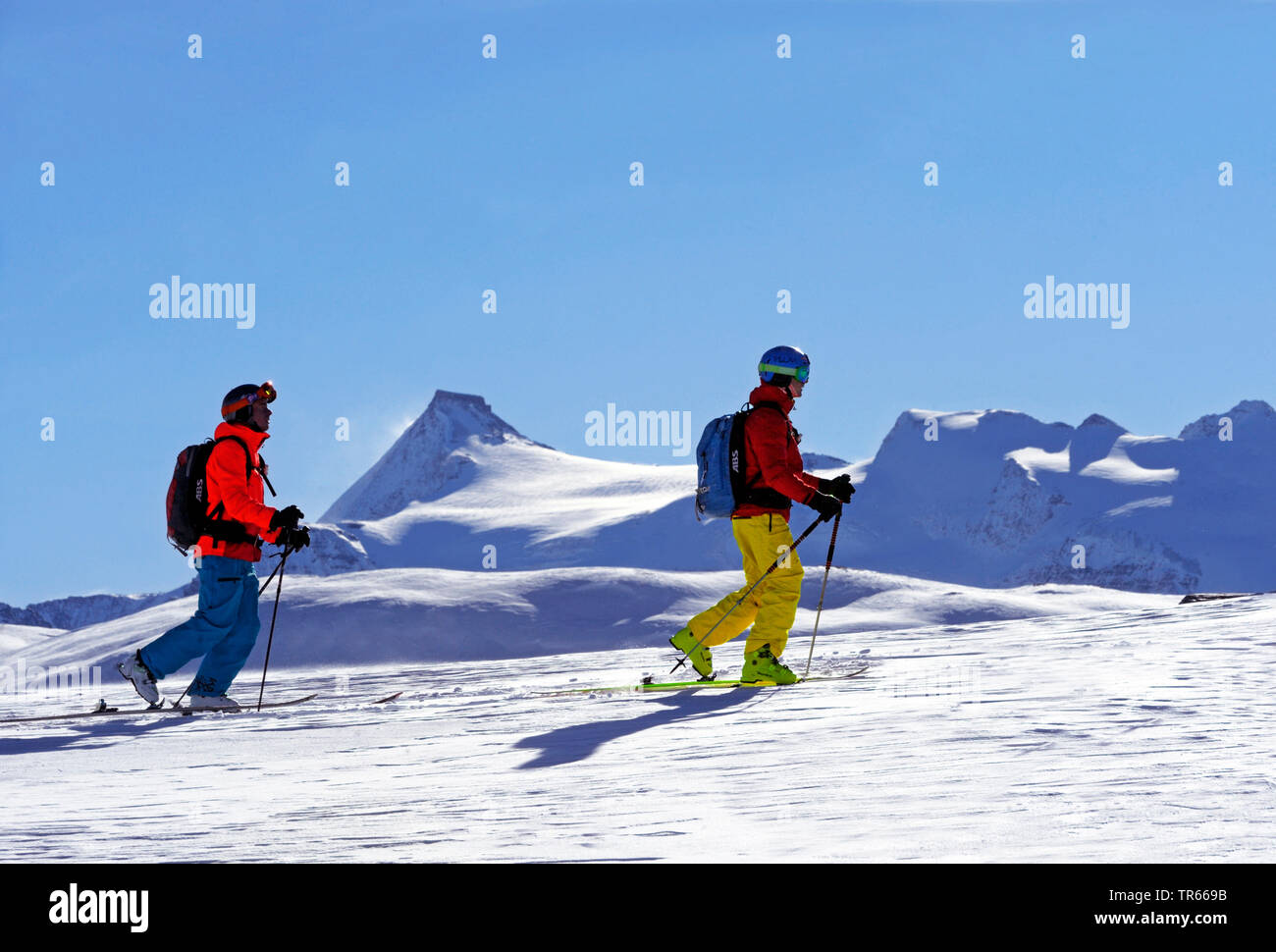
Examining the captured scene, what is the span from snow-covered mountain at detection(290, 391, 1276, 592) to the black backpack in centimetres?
8064

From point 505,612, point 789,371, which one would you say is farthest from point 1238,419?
point 789,371

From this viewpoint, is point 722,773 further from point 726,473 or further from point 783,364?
point 783,364

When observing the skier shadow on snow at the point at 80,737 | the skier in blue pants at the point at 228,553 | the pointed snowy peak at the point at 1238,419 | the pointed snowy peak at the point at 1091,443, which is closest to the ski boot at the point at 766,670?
the skier in blue pants at the point at 228,553

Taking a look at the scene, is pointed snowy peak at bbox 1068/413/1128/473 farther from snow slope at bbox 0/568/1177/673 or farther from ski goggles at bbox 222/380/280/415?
ski goggles at bbox 222/380/280/415

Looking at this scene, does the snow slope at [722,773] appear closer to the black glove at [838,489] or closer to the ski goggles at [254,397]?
the black glove at [838,489]

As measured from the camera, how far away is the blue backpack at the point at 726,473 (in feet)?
24.5

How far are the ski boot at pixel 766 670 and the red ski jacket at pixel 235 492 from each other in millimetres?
2855

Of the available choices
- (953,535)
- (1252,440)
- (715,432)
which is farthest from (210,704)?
(1252,440)

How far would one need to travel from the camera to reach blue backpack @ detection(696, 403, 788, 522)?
7.46 meters

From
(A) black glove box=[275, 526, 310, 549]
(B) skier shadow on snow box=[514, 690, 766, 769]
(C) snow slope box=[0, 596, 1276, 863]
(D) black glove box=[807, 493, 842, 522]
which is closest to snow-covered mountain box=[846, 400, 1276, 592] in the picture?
(D) black glove box=[807, 493, 842, 522]

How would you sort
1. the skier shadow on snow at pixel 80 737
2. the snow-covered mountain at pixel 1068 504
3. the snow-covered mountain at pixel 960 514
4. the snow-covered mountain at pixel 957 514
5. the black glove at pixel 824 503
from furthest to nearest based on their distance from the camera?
the snow-covered mountain at pixel 1068 504 < the snow-covered mountain at pixel 960 514 < the snow-covered mountain at pixel 957 514 < the black glove at pixel 824 503 < the skier shadow on snow at pixel 80 737
